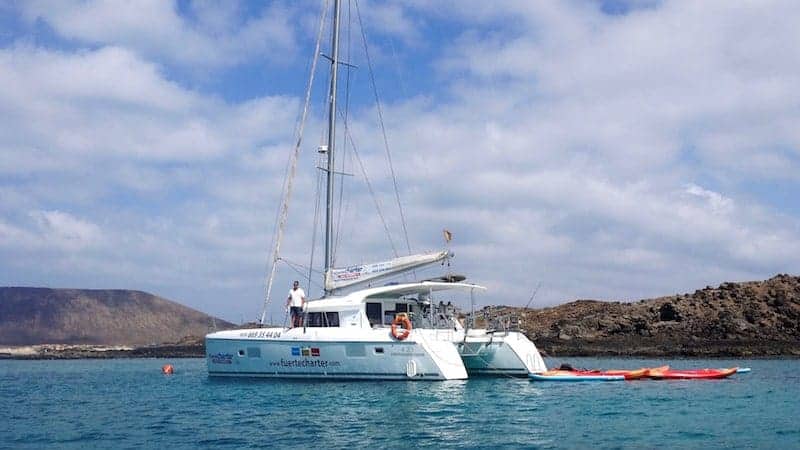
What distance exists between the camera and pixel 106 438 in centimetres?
1575

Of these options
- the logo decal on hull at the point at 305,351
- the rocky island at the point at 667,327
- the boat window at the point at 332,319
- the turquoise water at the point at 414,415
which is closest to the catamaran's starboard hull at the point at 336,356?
the logo decal on hull at the point at 305,351

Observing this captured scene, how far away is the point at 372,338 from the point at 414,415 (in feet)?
20.3

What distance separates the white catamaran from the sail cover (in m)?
0.03

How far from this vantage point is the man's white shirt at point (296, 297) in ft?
83.8

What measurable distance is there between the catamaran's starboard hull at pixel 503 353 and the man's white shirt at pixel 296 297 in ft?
16.7

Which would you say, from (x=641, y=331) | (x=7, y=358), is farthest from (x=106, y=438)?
(x=7, y=358)

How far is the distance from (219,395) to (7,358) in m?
54.6

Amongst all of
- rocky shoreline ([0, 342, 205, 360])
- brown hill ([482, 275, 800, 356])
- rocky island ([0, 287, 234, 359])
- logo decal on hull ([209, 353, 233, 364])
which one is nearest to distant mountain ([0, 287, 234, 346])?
rocky island ([0, 287, 234, 359])

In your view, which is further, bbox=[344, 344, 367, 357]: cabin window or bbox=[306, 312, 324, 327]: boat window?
bbox=[306, 312, 324, 327]: boat window

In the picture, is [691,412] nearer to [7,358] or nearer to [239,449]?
[239,449]

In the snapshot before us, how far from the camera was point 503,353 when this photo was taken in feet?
84.3

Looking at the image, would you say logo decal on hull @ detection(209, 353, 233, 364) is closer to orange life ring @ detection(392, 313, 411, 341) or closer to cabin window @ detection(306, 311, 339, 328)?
cabin window @ detection(306, 311, 339, 328)

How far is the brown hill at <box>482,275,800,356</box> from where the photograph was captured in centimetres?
4366

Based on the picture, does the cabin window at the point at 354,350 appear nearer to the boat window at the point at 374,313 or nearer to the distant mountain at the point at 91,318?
the boat window at the point at 374,313
